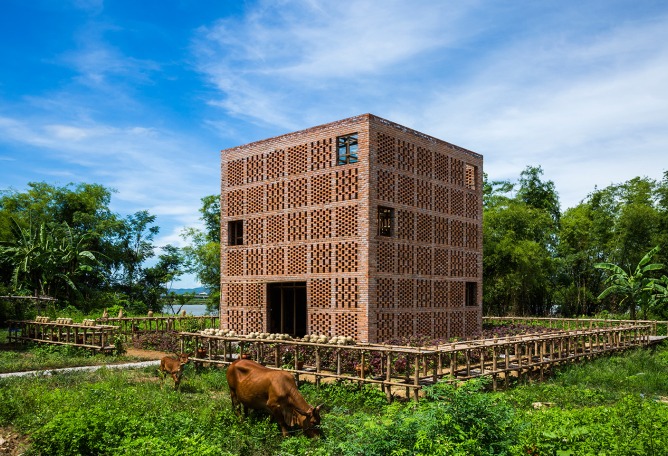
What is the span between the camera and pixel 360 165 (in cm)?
1938

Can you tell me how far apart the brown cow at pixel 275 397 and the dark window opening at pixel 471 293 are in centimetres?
1604

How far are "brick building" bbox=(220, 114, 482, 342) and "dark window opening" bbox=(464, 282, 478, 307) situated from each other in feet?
0.14

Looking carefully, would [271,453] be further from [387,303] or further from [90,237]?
[90,237]

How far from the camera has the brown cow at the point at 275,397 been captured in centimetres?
898

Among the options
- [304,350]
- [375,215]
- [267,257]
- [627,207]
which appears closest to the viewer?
[304,350]

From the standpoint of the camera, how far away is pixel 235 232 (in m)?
24.3

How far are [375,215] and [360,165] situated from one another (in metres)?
1.78

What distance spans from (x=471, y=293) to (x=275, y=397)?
1708 cm

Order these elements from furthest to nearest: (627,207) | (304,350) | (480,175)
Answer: (627,207) → (480,175) → (304,350)

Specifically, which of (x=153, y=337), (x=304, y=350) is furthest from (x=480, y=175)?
(x=153, y=337)

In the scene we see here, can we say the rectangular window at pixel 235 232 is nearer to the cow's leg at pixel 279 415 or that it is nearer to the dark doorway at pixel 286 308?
the dark doorway at pixel 286 308

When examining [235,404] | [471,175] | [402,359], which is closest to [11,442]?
[235,404]

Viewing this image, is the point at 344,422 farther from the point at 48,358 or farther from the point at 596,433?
the point at 48,358

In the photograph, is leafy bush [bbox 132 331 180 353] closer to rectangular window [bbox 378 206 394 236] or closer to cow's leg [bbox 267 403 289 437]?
rectangular window [bbox 378 206 394 236]
